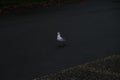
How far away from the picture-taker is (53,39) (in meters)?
12.9

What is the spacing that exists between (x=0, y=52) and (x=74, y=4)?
10.6 metres

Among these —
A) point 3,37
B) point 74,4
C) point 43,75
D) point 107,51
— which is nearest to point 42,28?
point 3,37

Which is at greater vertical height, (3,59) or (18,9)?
(18,9)

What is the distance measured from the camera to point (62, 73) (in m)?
9.18

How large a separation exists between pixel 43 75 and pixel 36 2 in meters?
11.7

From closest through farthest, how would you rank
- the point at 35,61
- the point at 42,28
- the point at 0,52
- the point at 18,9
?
the point at 35,61, the point at 0,52, the point at 42,28, the point at 18,9

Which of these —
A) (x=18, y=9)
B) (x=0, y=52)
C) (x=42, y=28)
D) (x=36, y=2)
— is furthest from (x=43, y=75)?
(x=36, y=2)

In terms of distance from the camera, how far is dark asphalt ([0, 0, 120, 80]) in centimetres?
1016

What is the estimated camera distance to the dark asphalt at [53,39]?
33.3 feet

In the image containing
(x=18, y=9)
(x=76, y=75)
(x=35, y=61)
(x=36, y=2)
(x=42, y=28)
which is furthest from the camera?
(x=36, y=2)

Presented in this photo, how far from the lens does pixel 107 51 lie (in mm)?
11438

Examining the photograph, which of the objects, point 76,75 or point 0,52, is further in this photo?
point 0,52

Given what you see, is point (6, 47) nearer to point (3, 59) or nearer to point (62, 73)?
point (3, 59)

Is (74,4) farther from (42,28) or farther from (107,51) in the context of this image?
(107,51)
